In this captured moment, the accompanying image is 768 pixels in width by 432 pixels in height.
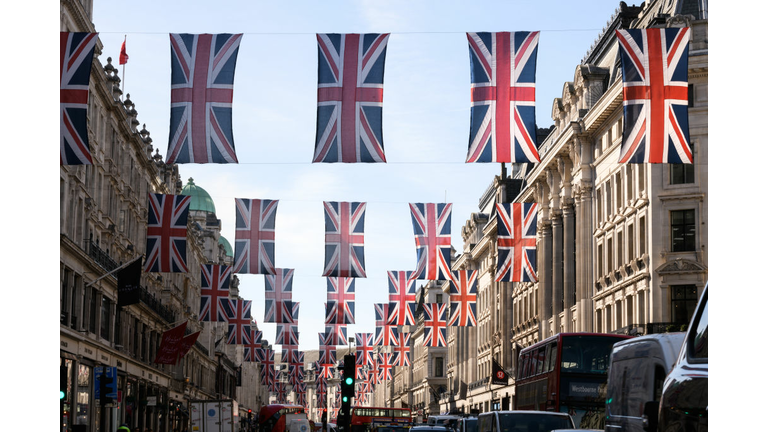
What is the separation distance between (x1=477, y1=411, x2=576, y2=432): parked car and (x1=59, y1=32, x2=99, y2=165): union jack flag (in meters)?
11.3

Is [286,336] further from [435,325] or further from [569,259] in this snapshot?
[569,259]

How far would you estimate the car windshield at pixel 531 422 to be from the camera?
2289cm

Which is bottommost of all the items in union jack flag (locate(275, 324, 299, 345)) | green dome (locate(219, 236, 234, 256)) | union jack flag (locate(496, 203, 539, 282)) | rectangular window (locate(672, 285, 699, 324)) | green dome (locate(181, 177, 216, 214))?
union jack flag (locate(275, 324, 299, 345))

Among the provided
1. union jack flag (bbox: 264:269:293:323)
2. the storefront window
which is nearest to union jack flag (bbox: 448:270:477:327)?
union jack flag (bbox: 264:269:293:323)

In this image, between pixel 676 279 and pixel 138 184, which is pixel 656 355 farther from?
pixel 138 184

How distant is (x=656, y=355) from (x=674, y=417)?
4.37 metres

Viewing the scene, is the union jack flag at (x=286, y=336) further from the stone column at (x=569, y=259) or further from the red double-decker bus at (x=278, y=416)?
the stone column at (x=569, y=259)

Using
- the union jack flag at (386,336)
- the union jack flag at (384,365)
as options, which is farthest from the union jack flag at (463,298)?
the union jack flag at (384,365)

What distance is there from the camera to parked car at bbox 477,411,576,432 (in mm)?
22906

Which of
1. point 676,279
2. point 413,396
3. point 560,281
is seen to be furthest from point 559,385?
point 413,396

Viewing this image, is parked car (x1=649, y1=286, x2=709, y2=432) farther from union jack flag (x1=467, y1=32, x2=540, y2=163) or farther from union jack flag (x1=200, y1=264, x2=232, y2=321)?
union jack flag (x1=200, y1=264, x2=232, y2=321)

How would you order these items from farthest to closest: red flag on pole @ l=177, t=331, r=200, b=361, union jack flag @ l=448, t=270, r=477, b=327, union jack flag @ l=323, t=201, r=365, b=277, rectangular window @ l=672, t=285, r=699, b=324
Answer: union jack flag @ l=448, t=270, r=477, b=327 < red flag on pole @ l=177, t=331, r=200, b=361 < rectangular window @ l=672, t=285, r=699, b=324 < union jack flag @ l=323, t=201, r=365, b=277

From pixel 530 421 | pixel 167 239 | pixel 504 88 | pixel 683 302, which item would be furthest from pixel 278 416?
pixel 530 421

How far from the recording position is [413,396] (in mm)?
153500
